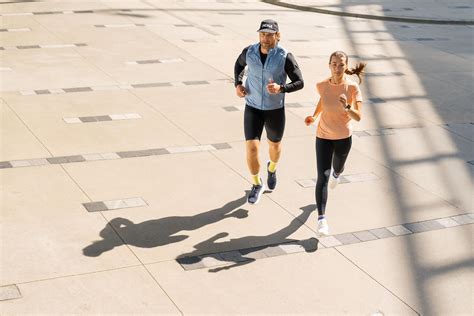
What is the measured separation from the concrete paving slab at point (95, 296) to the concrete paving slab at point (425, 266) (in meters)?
1.97

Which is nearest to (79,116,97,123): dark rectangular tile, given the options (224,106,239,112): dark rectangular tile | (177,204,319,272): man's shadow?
(224,106,239,112): dark rectangular tile

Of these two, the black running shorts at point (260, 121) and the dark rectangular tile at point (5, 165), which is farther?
the dark rectangular tile at point (5, 165)

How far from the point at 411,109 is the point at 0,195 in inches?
275

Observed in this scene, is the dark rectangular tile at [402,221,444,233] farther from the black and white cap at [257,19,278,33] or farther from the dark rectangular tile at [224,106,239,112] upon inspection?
the dark rectangular tile at [224,106,239,112]

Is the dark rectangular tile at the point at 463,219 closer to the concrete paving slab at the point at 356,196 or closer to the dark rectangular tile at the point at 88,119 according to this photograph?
the concrete paving slab at the point at 356,196

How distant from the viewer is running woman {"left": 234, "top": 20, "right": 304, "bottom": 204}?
9070 mm

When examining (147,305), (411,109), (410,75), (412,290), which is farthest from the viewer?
(410,75)

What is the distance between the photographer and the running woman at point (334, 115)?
8586mm

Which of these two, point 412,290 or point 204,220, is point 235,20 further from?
point 412,290

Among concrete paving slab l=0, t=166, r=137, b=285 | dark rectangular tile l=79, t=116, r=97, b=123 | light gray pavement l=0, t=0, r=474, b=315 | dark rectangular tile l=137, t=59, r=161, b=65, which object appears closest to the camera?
light gray pavement l=0, t=0, r=474, b=315

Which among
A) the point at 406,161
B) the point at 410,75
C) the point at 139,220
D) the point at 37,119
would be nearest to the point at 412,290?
the point at 139,220

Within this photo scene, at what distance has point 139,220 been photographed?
29.7 ft

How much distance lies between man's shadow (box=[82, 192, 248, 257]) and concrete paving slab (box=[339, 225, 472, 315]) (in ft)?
4.53

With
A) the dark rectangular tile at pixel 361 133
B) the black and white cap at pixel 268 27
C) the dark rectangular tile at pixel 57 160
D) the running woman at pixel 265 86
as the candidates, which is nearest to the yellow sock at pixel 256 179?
the running woman at pixel 265 86
